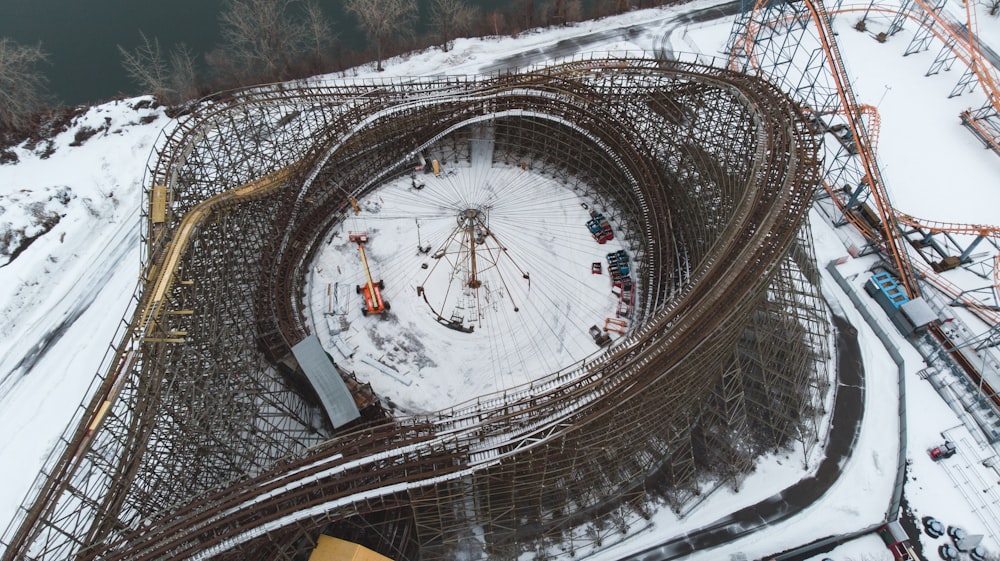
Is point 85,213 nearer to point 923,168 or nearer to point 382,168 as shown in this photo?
point 382,168

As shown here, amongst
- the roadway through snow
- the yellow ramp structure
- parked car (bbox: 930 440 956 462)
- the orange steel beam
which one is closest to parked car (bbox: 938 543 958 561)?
parked car (bbox: 930 440 956 462)

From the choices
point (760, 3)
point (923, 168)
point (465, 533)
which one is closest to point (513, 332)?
point (465, 533)

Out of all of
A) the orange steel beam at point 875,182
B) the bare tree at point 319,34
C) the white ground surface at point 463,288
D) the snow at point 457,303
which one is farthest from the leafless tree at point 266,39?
the orange steel beam at point 875,182

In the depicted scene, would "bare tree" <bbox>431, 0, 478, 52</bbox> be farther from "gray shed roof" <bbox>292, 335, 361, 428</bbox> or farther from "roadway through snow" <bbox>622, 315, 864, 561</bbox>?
"roadway through snow" <bbox>622, 315, 864, 561</bbox>

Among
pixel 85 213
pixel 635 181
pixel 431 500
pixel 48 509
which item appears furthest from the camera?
pixel 85 213

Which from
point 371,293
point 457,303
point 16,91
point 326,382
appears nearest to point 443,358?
point 457,303

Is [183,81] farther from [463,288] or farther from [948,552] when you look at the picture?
[948,552]

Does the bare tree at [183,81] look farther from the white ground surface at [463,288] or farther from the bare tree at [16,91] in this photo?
the white ground surface at [463,288]

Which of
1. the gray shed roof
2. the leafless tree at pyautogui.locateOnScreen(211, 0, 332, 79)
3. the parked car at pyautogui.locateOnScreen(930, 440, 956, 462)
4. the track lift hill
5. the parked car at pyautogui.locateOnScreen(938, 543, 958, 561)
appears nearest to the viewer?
the parked car at pyautogui.locateOnScreen(938, 543, 958, 561)
